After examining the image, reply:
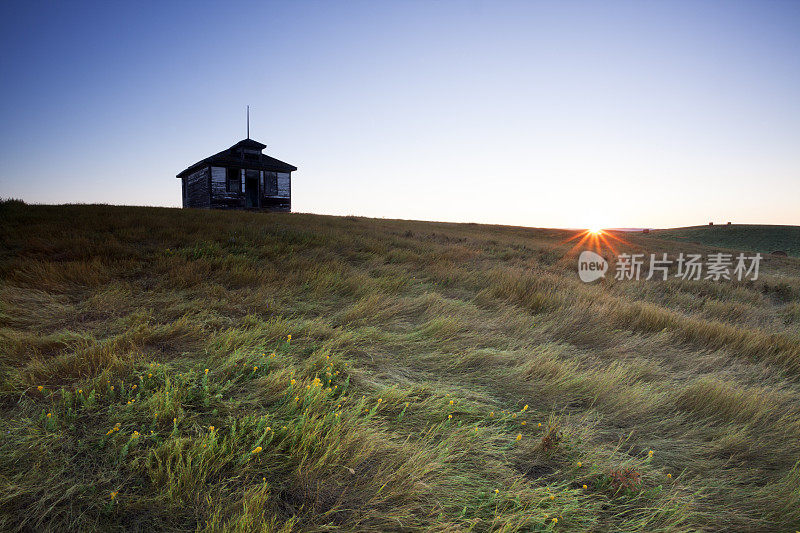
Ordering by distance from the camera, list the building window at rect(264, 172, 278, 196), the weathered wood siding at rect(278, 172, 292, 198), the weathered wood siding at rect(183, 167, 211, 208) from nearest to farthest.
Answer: the weathered wood siding at rect(183, 167, 211, 208)
the building window at rect(264, 172, 278, 196)
the weathered wood siding at rect(278, 172, 292, 198)

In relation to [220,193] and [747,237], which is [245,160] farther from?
[747,237]

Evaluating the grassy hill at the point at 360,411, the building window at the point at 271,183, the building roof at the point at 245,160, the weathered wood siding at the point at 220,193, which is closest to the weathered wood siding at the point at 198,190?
the weathered wood siding at the point at 220,193

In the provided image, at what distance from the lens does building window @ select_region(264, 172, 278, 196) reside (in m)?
22.8

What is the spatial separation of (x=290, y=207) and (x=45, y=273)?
20186 millimetres

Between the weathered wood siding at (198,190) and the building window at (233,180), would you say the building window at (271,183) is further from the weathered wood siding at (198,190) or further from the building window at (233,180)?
the weathered wood siding at (198,190)

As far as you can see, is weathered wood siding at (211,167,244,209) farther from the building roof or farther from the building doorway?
the building doorway

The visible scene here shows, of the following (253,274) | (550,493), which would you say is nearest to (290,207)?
(253,274)

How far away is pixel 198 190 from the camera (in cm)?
2322

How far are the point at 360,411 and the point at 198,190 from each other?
2550 cm

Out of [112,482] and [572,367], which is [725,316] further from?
[112,482]

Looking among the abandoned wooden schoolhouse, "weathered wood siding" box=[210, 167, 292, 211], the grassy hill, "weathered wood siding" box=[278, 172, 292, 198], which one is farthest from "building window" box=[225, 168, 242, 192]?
the grassy hill

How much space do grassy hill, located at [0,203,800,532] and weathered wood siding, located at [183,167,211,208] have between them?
1785 cm

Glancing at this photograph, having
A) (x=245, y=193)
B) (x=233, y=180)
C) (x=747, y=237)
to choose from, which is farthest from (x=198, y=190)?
(x=747, y=237)

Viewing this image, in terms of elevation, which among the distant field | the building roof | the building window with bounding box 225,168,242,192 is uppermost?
the building roof
